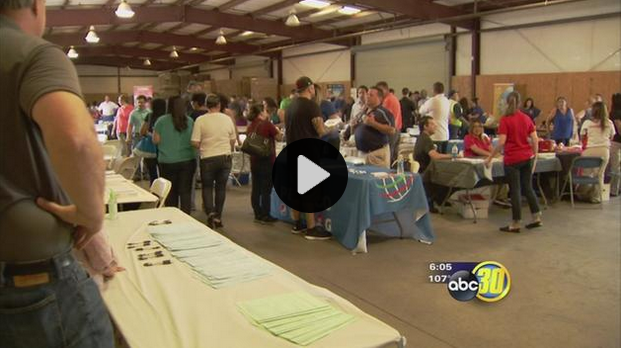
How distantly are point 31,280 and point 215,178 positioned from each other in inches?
166

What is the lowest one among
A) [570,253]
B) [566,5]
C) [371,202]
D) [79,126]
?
[570,253]

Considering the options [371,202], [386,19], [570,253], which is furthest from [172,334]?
[386,19]

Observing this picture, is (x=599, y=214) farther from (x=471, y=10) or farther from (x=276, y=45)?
(x=276, y=45)

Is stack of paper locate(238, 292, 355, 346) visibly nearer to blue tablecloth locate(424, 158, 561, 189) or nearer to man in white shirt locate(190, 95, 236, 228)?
man in white shirt locate(190, 95, 236, 228)

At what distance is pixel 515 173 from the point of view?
511cm

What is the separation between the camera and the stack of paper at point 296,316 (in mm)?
1554

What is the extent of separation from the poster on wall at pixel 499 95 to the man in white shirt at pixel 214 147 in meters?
7.61

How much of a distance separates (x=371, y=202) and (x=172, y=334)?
302cm

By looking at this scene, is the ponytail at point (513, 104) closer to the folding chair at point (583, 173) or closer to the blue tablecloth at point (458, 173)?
the blue tablecloth at point (458, 173)

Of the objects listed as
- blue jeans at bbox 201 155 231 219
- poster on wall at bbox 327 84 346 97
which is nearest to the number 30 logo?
blue jeans at bbox 201 155 231 219

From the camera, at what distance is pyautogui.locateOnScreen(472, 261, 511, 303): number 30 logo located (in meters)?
3.49

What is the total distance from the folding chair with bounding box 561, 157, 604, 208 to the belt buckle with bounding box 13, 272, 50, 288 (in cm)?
634

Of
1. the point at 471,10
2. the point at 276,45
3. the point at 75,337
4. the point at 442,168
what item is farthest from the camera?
the point at 276,45

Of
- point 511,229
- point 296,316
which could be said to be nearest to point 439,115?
point 511,229
